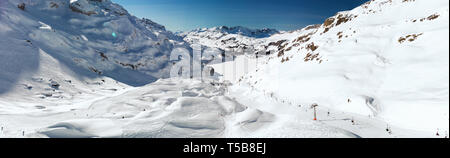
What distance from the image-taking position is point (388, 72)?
13672 millimetres

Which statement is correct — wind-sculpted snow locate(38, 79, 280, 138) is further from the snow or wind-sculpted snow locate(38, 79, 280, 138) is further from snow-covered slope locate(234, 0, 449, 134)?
snow-covered slope locate(234, 0, 449, 134)

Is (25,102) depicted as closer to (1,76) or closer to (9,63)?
(1,76)

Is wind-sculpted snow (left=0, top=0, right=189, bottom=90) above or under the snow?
above

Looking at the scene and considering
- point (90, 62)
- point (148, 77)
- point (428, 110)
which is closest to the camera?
point (428, 110)

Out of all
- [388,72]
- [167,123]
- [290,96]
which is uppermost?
[388,72]

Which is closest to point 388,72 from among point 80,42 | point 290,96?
point 290,96

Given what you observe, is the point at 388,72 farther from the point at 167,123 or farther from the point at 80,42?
the point at 80,42

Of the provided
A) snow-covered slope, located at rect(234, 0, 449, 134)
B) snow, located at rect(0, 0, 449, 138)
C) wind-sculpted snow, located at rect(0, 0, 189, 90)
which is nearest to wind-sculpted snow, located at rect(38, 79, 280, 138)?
snow, located at rect(0, 0, 449, 138)

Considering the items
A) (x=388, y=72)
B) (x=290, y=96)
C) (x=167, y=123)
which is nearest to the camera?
(x=167, y=123)

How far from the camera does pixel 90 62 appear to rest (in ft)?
129

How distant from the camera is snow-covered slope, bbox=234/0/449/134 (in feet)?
34.0

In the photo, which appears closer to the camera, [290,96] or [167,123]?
[167,123]
